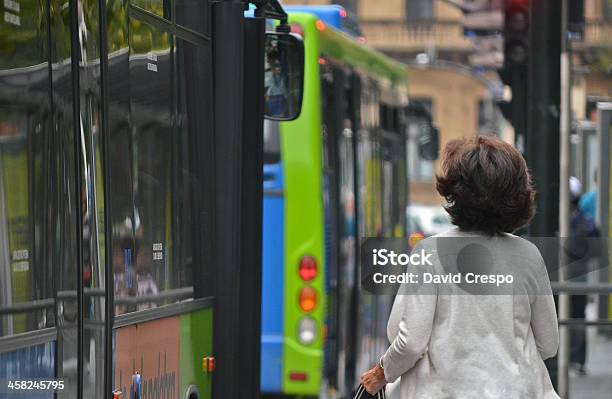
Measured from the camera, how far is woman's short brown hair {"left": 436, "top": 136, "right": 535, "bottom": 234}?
4500 mm

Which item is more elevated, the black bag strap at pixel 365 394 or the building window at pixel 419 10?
the building window at pixel 419 10

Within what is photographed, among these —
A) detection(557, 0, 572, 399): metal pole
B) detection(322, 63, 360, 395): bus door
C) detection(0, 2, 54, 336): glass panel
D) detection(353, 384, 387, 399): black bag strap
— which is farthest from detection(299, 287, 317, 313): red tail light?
detection(0, 2, 54, 336): glass panel

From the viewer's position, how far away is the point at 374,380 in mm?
4590

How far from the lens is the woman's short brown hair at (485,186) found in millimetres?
4500

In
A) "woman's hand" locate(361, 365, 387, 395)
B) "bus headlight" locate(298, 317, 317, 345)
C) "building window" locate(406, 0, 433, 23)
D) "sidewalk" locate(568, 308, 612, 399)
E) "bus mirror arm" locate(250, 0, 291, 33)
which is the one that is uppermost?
"building window" locate(406, 0, 433, 23)

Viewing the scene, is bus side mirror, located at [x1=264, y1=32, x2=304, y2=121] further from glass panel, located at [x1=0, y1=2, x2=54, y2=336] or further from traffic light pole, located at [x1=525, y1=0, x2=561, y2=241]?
glass panel, located at [x1=0, y1=2, x2=54, y2=336]

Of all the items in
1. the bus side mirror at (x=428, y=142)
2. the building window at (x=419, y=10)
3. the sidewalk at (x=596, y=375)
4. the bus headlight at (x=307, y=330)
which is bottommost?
the sidewalk at (x=596, y=375)

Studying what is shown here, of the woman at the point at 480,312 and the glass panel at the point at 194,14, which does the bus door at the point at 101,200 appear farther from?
the woman at the point at 480,312

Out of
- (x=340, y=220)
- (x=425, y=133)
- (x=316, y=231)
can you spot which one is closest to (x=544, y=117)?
(x=316, y=231)

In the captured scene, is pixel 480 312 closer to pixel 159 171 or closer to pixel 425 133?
pixel 159 171

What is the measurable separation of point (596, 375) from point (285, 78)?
891 cm

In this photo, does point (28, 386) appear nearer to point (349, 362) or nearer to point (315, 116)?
point (315, 116)

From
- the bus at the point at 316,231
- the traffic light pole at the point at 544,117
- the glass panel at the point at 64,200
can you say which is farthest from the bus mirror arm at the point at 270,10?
the bus at the point at 316,231

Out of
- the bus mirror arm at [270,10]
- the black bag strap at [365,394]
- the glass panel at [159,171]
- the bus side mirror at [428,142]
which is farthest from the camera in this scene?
the bus side mirror at [428,142]
